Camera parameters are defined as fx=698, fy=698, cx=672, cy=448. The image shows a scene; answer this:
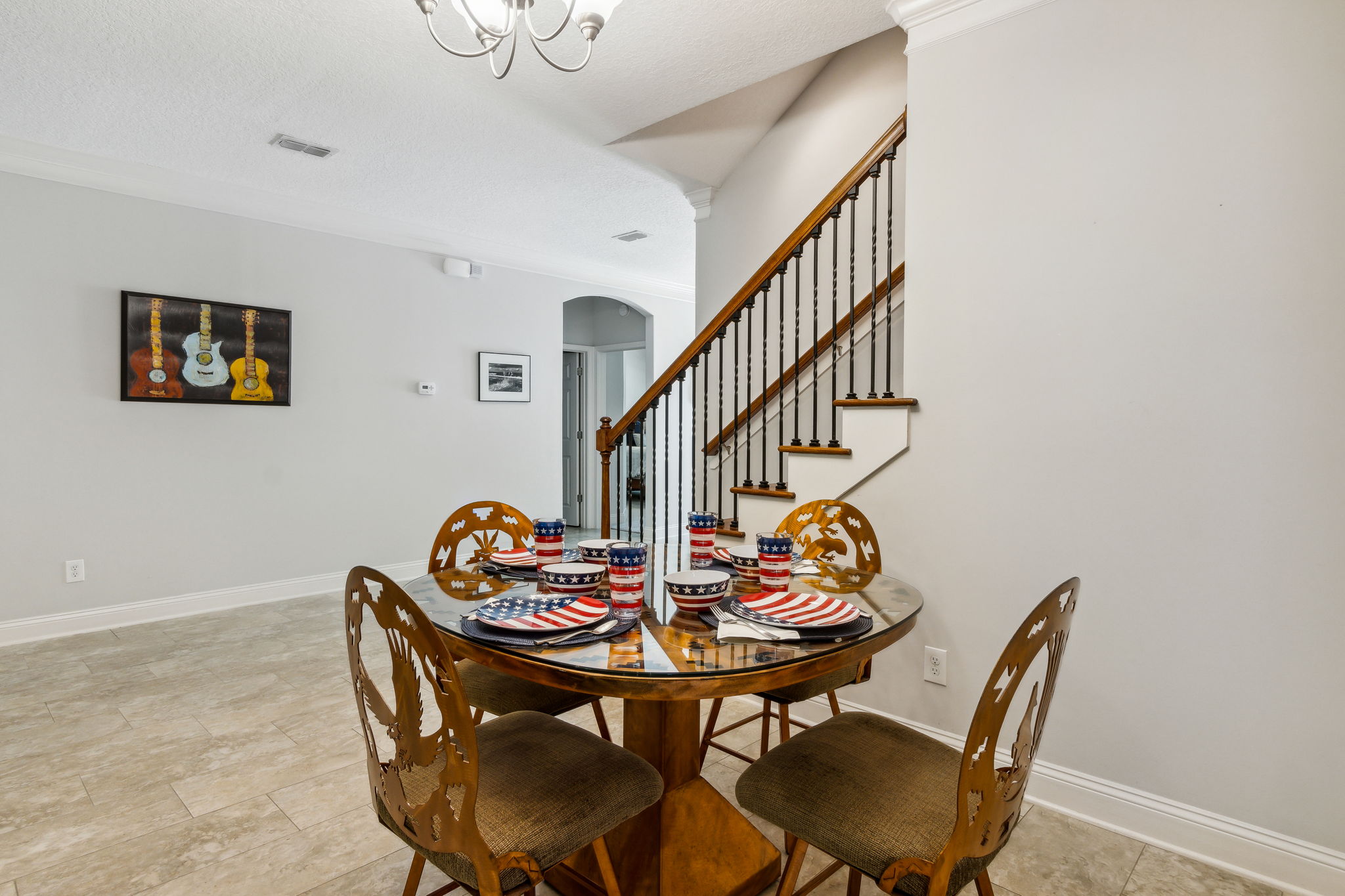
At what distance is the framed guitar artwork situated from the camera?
3852 millimetres

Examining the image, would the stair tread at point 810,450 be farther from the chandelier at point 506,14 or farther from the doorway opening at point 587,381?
the doorway opening at point 587,381

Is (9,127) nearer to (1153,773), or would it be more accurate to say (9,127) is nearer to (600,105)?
(600,105)

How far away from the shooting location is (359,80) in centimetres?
284

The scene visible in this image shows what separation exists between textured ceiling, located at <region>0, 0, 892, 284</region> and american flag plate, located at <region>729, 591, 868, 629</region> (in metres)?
1.99

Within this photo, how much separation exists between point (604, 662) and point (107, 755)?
2287 millimetres

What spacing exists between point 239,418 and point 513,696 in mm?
3433

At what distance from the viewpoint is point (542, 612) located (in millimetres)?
1373

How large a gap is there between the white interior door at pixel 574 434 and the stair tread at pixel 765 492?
17.2 feet

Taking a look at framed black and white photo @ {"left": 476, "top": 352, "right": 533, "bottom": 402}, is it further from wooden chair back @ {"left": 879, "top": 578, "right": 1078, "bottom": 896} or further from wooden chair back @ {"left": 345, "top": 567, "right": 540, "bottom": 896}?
wooden chair back @ {"left": 879, "top": 578, "right": 1078, "bottom": 896}

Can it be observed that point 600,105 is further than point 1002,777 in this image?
Yes

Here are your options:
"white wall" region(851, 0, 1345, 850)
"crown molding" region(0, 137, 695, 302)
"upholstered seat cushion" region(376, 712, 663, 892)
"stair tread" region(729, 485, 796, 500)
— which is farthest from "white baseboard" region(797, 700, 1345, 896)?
"crown molding" region(0, 137, 695, 302)

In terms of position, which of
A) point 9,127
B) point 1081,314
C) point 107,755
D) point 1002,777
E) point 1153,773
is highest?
point 9,127

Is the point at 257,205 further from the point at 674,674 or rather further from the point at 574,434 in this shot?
the point at 674,674

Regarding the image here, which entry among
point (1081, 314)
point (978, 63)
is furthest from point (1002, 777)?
point (978, 63)
